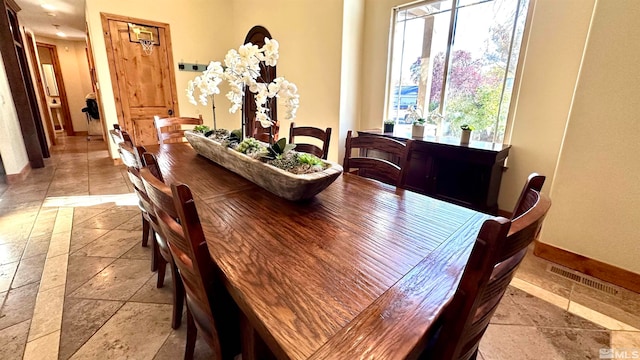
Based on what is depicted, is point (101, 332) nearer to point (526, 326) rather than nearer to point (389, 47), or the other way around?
point (526, 326)

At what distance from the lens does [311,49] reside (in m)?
3.95

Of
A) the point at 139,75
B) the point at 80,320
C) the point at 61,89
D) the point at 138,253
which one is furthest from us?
the point at 61,89

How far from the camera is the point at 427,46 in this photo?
10.8 feet

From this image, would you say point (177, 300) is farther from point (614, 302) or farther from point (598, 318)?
point (614, 302)

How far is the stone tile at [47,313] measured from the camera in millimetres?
1521

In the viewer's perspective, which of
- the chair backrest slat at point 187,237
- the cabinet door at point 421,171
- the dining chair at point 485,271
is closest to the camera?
the dining chair at point 485,271

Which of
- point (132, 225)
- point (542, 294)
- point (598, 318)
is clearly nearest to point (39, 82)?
point (132, 225)

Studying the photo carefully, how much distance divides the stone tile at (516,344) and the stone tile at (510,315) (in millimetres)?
36

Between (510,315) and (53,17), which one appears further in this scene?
(53,17)

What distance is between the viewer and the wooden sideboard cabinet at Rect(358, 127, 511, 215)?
101 inches

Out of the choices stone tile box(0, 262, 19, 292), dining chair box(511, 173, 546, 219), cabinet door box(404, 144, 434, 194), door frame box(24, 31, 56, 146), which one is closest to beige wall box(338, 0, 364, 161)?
cabinet door box(404, 144, 434, 194)

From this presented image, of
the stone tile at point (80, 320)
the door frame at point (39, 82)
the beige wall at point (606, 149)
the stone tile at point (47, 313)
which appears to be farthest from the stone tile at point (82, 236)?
the door frame at point (39, 82)

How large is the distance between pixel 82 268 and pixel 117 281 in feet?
1.27

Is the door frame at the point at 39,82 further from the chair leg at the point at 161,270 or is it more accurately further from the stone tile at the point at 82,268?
A: the chair leg at the point at 161,270
